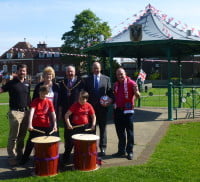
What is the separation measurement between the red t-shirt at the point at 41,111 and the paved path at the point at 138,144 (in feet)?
2.78

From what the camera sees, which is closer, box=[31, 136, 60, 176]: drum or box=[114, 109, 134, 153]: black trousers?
box=[31, 136, 60, 176]: drum

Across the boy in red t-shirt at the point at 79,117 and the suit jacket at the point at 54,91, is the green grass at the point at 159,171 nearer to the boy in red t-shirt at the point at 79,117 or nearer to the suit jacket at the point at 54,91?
the boy in red t-shirt at the point at 79,117

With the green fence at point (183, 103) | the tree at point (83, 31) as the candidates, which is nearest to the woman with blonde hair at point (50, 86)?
the green fence at point (183, 103)

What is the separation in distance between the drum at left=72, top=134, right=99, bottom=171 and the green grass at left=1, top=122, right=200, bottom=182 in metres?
0.14

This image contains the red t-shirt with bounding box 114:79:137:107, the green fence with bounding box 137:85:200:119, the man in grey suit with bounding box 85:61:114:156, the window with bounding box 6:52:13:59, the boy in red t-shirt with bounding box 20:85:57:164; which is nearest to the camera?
the boy in red t-shirt with bounding box 20:85:57:164

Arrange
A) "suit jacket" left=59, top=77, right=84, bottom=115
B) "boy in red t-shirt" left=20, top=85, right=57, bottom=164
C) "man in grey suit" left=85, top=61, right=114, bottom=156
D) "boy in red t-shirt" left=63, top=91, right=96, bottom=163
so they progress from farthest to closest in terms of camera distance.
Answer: "man in grey suit" left=85, top=61, right=114, bottom=156
"suit jacket" left=59, top=77, right=84, bottom=115
"boy in red t-shirt" left=63, top=91, right=96, bottom=163
"boy in red t-shirt" left=20, top=85, right=57, bottom=164

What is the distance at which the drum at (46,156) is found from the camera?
15.2 feet

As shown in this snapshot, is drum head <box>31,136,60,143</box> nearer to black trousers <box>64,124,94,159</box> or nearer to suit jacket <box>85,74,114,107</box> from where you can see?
black trousers <box>64,124,94,159</box>

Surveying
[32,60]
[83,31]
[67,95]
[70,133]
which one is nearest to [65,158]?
[70,133]

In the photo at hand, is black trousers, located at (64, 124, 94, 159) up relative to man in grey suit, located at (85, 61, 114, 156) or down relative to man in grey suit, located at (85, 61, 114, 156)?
down

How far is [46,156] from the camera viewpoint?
183 inches

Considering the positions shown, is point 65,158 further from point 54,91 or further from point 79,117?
point 54,91

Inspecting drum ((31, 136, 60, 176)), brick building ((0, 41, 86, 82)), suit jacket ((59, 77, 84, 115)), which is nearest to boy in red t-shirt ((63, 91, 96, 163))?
suit jacket ((59, 77, 84, 115))

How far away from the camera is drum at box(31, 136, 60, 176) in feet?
15.2
